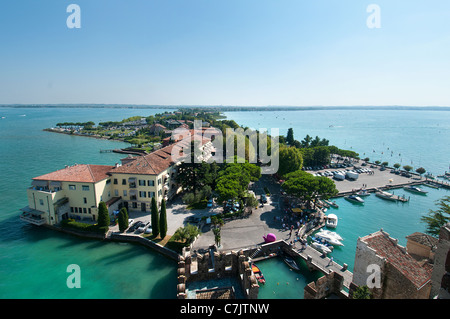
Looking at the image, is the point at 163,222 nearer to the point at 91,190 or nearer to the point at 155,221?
the point at 155,221

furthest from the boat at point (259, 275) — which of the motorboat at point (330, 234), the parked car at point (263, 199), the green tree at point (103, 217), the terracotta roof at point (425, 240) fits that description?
the green tree at point (103, 217)

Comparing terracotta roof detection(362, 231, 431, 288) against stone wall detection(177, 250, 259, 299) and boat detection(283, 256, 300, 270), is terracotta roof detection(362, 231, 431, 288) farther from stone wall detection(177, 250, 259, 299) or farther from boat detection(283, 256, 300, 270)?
boat detection(283, 256, 300, 270)

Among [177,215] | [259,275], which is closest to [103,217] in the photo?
[177,215]

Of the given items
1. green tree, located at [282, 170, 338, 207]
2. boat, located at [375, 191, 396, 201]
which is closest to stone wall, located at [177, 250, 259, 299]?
green tree, located at [282, 170, 338, 207]

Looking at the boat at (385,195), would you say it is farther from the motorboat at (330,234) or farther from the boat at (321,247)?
the boat at (321,247)
